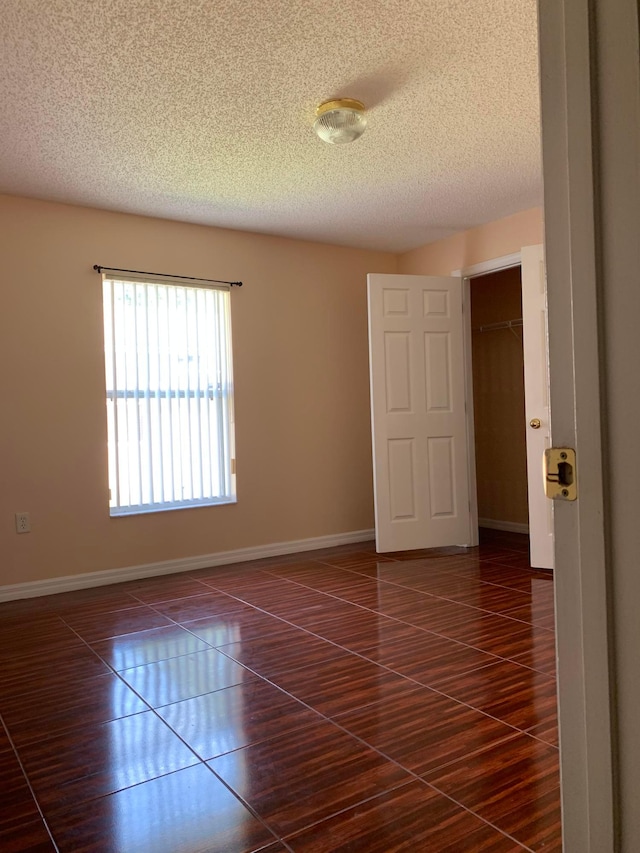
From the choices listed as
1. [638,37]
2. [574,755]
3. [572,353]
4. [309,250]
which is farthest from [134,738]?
[309,250]

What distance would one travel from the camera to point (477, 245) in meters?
5.02

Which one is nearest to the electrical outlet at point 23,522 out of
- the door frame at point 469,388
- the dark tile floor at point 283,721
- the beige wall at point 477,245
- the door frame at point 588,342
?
the dark tile floor at point 283,721

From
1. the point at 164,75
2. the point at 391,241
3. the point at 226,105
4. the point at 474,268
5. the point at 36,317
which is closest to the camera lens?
the point at 164,75

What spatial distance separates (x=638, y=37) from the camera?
28.5 inches

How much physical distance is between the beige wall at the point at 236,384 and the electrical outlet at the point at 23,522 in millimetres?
32

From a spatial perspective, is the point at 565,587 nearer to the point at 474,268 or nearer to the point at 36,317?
the point at 36,317

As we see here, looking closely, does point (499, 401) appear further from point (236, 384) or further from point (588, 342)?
point (588, 342)

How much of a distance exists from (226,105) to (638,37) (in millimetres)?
2484

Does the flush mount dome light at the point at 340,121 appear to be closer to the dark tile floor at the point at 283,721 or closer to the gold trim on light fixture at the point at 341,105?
the gold trim on light fixture at the point at 341,105

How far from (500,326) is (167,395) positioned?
121 inches

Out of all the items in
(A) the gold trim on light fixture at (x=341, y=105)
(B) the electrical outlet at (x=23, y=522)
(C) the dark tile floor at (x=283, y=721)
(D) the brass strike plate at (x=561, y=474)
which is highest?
(A) the gold trim on light fixture at (x=341, y=105)

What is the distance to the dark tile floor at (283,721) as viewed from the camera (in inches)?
64.3

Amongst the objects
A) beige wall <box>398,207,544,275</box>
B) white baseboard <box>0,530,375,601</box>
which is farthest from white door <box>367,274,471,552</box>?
white baseboard <box>0,530,375,601</box>

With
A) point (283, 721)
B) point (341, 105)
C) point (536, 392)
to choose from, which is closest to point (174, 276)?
point (341, 105)
